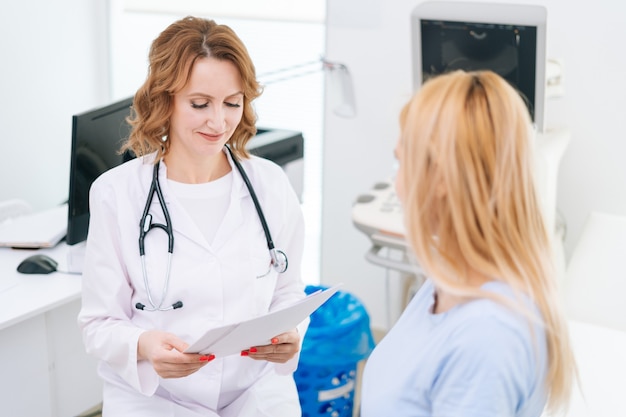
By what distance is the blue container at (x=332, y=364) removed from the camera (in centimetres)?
211

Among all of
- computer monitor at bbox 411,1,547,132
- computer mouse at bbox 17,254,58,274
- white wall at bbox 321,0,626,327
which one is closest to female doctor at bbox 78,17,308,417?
computer mouse at bbox 17,254,58,274

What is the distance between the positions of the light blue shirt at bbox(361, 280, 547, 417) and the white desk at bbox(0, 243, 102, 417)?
1.02m

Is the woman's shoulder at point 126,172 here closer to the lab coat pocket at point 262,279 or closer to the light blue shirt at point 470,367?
the lab coat pocket at point 262,279

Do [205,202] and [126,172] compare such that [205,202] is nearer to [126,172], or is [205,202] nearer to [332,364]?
[126,172]

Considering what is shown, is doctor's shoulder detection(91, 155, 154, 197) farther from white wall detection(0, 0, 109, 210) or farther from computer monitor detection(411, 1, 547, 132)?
white wall detection(0, 0, 109, 210)

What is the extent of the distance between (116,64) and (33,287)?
5.83ft

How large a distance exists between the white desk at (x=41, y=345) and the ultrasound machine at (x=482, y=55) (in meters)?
0.85

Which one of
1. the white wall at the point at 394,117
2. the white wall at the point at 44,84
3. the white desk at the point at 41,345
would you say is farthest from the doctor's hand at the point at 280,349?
the white wall at the point at 44,84

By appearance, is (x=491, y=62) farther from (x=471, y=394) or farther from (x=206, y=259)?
(x=471, y=394)

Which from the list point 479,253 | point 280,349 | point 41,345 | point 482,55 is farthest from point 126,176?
point 482,55

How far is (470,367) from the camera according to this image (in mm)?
995

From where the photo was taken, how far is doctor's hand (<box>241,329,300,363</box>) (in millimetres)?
1542

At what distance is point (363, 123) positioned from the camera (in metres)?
2.91

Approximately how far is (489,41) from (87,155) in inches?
44.3
